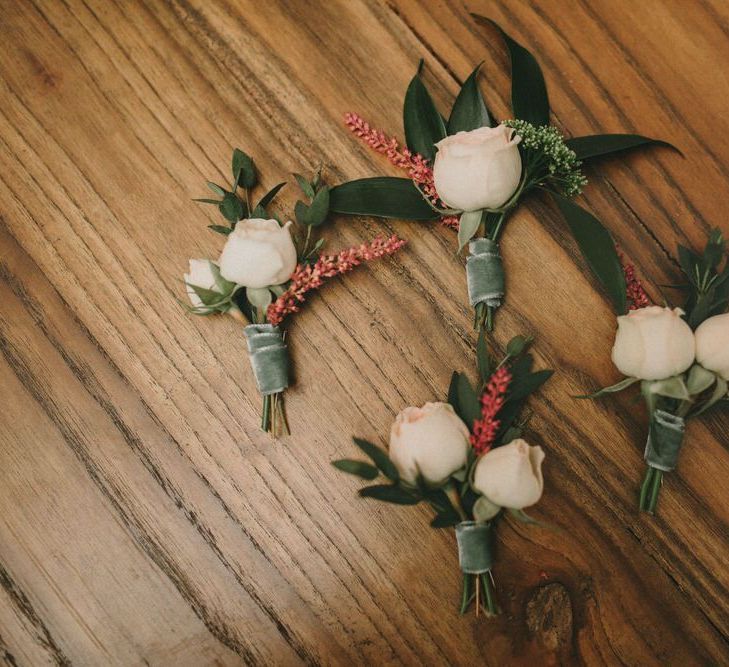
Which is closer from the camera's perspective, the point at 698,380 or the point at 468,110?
the point at 698,380

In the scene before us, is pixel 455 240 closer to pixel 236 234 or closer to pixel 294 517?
pixel 236 234

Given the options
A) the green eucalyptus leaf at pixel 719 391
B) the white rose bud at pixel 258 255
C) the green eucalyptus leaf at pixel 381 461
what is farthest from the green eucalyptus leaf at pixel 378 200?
the green eucalyptus leaf at pixel 719 391

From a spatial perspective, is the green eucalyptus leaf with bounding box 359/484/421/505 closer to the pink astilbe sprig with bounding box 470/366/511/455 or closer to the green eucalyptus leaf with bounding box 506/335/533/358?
the pink astilbe sprig with bounding box 470/366/511/455

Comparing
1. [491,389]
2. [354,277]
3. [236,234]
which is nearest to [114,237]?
[236,234]

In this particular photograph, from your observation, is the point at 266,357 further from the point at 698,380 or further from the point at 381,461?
the point at 698,380

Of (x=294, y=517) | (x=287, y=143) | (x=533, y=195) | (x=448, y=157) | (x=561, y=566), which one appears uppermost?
(x=287, y=143)

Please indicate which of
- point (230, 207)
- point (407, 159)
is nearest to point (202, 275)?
point (230, 207)

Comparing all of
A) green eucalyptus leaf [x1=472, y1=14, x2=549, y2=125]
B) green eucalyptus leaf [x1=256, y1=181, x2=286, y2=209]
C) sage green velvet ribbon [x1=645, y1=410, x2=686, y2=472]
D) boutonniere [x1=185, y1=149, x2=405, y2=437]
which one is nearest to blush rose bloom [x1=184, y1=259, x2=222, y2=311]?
boutonniere [x1=185, y1=149, x2=405, y2=437]
